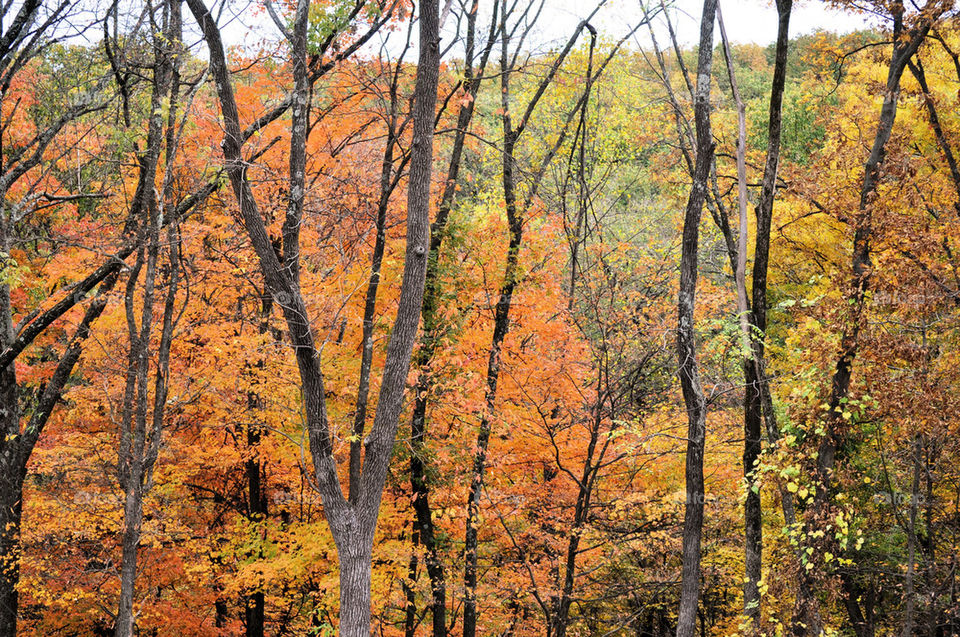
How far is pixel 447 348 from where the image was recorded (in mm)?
12562

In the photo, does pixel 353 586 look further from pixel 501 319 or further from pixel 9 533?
pixel 9 533

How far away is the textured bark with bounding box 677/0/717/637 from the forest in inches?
2.1

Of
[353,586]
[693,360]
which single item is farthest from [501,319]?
[353,586]

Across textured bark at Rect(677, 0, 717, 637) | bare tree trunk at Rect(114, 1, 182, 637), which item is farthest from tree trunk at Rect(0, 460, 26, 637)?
textured bark at Rect(677, 0, 717, 637)

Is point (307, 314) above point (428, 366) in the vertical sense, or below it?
above

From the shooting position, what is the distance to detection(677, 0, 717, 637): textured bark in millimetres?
8477

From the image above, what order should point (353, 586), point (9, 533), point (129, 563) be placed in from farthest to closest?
point (9, 533)
point (129, 563)
point (353, 586)

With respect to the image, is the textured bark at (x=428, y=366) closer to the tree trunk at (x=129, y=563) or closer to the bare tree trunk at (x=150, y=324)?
the bare tree trunk at (x=150, y=324)

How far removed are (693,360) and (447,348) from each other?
5124 millimetres

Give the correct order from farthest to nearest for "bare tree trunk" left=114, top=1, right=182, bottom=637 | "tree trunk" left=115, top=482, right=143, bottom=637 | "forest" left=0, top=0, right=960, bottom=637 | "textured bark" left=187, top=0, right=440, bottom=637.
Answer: "bare tree trunk" left=114, top=1, right=182, bottom=637
"tree trunk" left=115, top=482, right=143, bottom=637
"forest" left=0, top=0, right=960, bottom=637
"textured bark" left=187, top=0, right=440, bottom=637

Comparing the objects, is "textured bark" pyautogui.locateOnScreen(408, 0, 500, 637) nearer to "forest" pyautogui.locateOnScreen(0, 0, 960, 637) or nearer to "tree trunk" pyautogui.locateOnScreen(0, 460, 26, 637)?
"forest" pyautogui.locateOnScreen(0, 0, 960, 637)

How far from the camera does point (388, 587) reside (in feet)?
41.2

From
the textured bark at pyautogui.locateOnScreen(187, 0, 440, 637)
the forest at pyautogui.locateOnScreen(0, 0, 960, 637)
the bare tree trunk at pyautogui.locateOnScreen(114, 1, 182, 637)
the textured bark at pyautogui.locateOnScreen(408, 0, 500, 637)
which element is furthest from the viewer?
the textured bark at pyautogui.locateOnScreen(408, 0, 500, 637)

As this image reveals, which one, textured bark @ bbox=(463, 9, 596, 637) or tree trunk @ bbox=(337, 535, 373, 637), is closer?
tree trunk @ bbox=(337, 535, 373, 637)
